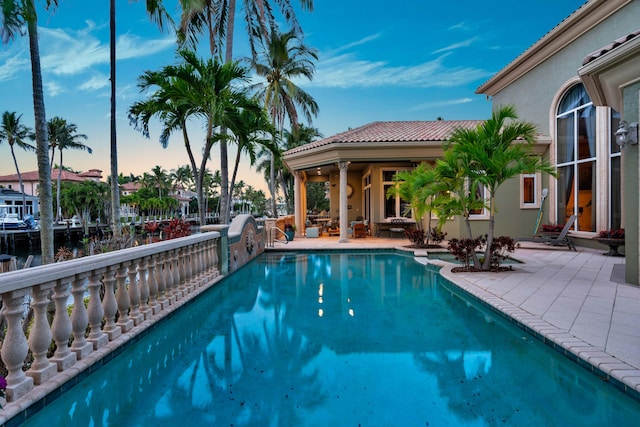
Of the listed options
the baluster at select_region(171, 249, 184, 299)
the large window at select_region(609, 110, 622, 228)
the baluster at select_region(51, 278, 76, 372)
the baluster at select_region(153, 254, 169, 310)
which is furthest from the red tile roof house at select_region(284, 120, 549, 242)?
the baluster at select_region(51, 278, 76, 372)

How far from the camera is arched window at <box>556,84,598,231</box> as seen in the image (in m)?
11.2

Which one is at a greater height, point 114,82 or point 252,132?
point 114,82

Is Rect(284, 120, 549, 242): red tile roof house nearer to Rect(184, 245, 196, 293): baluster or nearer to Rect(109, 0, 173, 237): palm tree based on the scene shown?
Rect(109, 0, 173, 237): palm tree

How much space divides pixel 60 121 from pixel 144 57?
86.0 feet

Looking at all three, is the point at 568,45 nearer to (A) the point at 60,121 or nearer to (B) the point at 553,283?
(B) the point at 553,283

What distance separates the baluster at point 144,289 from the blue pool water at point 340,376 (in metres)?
0.28

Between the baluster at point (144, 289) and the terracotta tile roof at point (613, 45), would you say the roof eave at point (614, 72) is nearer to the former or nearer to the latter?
the terracotta tile roof at point (613, 45)

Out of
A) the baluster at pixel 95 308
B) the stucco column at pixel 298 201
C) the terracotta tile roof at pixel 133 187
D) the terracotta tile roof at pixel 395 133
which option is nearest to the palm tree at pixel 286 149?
the stucco column at pixel 298 201

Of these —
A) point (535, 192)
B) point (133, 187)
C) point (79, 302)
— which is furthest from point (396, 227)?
point (133, 187)

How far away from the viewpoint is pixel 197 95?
7.82 m

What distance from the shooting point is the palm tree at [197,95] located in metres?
7.75

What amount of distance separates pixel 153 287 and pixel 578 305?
5551 millimetres

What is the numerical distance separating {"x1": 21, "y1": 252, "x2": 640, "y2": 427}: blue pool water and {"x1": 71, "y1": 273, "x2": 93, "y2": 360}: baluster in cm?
27

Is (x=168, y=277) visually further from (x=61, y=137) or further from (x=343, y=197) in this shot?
(x=61, y=137)
